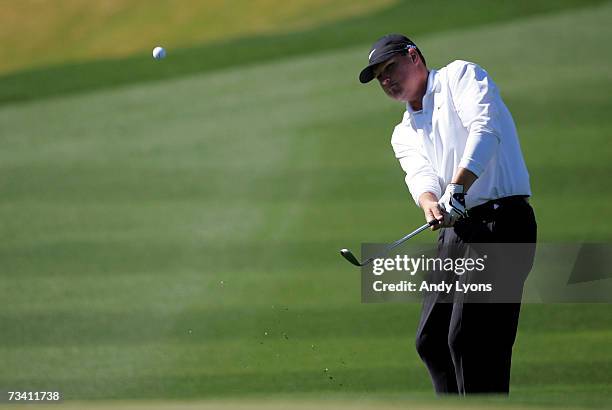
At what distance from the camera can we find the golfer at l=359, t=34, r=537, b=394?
4801 millimetres

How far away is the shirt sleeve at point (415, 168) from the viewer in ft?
16.6

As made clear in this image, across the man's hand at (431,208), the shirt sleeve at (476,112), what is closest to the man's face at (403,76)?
the shirt sleeve at (476,112)

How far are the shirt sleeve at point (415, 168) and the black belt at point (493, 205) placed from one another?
223 mm

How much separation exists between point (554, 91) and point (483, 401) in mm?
9308

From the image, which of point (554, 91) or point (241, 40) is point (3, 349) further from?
point (241, 40)

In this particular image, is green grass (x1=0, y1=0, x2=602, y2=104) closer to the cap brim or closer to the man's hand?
the cap brim

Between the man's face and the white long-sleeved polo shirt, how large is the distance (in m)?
0.05

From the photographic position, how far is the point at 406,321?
775 centimetres

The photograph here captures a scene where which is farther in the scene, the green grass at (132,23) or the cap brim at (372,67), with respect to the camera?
the green grass at (132,23)

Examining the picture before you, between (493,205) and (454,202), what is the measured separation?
8.7 inches

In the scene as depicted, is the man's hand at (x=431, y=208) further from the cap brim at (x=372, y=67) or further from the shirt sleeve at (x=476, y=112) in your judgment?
the cap brim at (x=372, y=67)

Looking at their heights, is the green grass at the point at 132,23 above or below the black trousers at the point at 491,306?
above

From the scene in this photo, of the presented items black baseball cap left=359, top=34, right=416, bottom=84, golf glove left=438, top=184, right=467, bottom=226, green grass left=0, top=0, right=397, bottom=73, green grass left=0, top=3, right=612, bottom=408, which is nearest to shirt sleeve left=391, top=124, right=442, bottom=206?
golf glove left=438, top=184, right=467, bottom=226

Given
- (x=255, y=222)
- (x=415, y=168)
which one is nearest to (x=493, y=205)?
(x=415, y=168)
